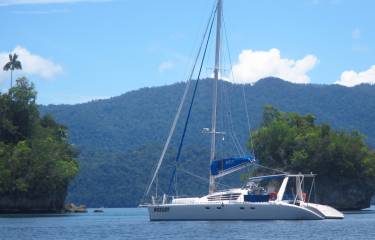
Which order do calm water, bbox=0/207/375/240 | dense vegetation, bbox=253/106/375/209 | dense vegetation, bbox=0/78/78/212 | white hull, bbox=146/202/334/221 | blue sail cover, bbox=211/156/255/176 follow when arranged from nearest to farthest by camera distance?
calm water, bbox=0/207/375/240 → white hull, bbox=146/202/334/221 → blue sail cover, bbox=211/156/255/176 → dense vegetation, bbox=0/78/78/212 → dense vegetation, bbox=253/106/375/209

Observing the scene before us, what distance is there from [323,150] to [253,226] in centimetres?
6107

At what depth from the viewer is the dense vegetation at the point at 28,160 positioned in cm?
11300

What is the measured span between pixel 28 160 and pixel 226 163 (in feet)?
158

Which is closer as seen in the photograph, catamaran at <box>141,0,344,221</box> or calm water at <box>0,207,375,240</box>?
calm water at <box>0,207,375,240</box>

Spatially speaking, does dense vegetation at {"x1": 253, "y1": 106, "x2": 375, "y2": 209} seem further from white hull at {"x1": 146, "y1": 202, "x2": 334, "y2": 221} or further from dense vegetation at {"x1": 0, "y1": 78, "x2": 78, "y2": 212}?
white hull at {"x1": 146, "y1": 202, "x2": 334, "y2": 221}

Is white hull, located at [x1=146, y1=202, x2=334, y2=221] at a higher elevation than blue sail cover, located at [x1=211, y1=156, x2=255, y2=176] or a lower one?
lower

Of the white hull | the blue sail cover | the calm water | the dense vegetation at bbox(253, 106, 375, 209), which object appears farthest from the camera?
the dense vegetation at bbox(253, 106, 375, 209)

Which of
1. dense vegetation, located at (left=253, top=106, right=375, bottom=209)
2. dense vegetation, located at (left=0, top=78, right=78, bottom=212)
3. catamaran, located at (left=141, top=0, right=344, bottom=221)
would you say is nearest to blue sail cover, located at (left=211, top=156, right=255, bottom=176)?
catamaran, located at (left=141, top=0, right=344, bottom=221)

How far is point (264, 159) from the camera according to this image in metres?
126

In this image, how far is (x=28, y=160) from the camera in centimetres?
11381

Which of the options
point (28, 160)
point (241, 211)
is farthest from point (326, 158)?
point (241, 211)

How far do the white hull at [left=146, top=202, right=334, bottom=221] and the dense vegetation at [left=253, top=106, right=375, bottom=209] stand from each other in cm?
5193

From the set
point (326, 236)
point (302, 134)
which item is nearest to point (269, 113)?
point (302, 134)

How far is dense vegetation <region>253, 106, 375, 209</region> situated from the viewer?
122812 millimetres
